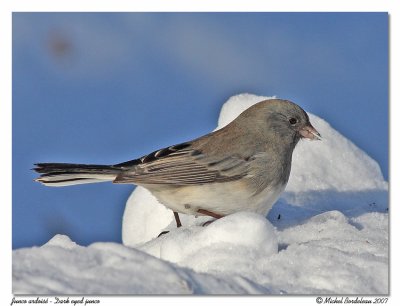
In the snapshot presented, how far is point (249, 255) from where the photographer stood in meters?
4.25

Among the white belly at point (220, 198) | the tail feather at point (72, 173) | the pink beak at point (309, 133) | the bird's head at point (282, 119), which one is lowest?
the white belly at point (220, 198)

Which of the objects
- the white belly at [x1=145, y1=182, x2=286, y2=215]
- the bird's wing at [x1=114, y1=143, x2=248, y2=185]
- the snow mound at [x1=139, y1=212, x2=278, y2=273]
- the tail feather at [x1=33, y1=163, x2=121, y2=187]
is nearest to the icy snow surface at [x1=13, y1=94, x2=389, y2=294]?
the snow mound at [x1=139, y1=212, x2=278, y2=273]

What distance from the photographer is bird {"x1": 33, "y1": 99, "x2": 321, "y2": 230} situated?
16.7ft

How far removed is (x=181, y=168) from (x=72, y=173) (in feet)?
2.33

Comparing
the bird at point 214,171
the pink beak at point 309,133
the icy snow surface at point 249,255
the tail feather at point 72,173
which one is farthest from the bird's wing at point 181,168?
the pink beak at point 309,133

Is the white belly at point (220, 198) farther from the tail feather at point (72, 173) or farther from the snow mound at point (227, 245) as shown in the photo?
the snow mound at point (227, 245)

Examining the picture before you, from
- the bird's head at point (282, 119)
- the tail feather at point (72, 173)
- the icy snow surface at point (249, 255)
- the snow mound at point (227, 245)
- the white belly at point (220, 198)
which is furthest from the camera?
the bird's head at point (282, 119)

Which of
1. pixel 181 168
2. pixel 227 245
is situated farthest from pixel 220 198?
pixel 227 245

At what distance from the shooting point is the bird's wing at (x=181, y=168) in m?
5.11

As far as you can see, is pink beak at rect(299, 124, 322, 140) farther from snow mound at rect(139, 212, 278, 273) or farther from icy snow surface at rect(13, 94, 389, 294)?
snow mound at rect(139, 212, 278, 273)

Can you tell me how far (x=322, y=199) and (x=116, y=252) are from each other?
8.99 feet

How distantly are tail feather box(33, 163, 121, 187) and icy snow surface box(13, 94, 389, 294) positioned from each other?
542 mm

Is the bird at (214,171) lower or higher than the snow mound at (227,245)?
higher

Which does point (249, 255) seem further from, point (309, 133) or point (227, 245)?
point (309, 133)
